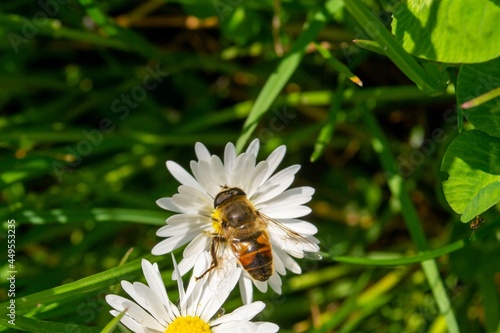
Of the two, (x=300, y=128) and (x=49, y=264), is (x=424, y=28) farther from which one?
(x=49, y=264)

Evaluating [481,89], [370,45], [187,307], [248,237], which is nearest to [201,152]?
[248,237]

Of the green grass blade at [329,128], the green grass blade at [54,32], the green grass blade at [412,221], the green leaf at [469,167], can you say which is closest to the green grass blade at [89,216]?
the green grass blade at [329,128]

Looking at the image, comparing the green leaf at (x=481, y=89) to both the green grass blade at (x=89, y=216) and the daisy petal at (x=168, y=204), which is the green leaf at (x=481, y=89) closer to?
the daisy petal at (x=168, y=204)

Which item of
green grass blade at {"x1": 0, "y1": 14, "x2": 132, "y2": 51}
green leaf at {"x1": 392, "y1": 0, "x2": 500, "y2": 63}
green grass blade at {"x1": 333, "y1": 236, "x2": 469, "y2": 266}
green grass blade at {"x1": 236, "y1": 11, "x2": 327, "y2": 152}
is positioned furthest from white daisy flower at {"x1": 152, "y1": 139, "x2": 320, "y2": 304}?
green grass blade at {"x1": 0, "y1": 14, "x2": 132, "y2": 51}

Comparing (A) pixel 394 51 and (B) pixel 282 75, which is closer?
(A) pixel 394 51

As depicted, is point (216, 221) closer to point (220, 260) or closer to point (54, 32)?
point (220, 260)

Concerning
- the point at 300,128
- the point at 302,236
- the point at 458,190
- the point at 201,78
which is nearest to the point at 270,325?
the point at 302,236

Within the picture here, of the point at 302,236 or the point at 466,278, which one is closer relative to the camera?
the point at 302,236
